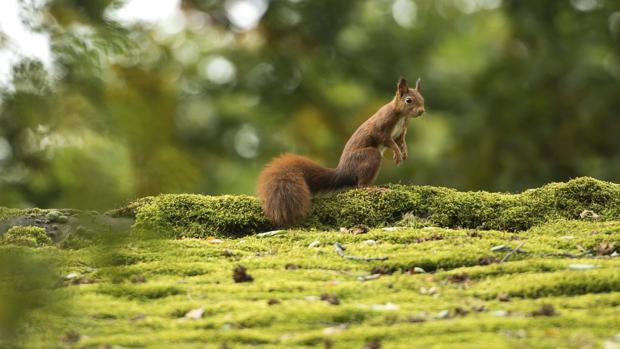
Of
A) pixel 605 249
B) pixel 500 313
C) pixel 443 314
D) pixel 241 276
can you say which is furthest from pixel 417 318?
pixel 605 249

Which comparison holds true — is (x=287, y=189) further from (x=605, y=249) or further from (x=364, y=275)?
(x=605, y=249)

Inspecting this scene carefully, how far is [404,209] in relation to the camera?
502 centimetres

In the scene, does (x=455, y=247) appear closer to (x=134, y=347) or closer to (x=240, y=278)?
(x=240, y=278)

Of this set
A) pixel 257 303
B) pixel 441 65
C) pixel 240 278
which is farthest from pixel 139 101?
pixel 441 65

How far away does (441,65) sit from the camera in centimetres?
931

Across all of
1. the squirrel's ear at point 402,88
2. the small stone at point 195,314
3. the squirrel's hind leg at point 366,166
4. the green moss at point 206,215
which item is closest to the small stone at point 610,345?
the small stone at point 195,314

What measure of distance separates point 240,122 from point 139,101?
25.7ft

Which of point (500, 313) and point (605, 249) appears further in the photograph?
point (605, 249)

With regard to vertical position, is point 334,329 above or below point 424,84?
below

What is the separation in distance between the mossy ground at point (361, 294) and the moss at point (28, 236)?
0.78m

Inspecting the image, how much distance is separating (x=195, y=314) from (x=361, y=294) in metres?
0.64

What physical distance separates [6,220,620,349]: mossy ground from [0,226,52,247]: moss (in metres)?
0.78

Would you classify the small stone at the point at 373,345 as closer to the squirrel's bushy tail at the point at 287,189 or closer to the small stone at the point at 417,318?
the small stone at the point at 417,318

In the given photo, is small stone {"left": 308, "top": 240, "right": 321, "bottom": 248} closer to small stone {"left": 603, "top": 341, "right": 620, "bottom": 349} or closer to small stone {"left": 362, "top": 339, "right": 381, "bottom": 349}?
small stone {"left": 362, "top": 339, "right": 381, "bottom": 349}
